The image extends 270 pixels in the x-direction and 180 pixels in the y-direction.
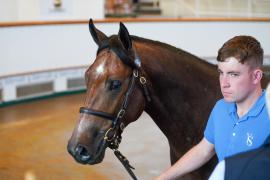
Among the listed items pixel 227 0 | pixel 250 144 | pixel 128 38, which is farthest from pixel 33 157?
pixel 227 0

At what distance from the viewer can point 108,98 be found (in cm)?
196

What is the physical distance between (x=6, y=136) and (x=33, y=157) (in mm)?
887

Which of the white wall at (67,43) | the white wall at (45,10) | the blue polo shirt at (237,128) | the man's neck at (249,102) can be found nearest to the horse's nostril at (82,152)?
the blue polo shirt at (237,128)

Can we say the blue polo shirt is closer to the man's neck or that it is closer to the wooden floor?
the man's neck

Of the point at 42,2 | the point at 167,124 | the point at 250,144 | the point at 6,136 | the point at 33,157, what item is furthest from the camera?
the point at 42,2

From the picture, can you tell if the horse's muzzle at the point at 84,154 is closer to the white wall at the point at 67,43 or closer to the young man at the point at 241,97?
the young man at the point at 241,97

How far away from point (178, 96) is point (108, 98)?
36 centimetres

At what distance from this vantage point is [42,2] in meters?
8.35

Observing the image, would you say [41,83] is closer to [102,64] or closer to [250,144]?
[102,64]

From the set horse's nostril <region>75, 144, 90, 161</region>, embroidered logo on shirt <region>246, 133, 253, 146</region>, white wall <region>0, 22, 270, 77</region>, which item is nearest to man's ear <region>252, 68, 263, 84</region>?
embroidered logo on shirt <region>246, 133, 253, 146</region>

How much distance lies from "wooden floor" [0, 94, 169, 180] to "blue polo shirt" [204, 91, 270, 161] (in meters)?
2.70

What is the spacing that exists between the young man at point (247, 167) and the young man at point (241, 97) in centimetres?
13

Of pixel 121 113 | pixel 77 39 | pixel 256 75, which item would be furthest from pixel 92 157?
pixel 77 39

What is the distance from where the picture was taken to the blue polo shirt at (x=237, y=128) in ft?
4.52
